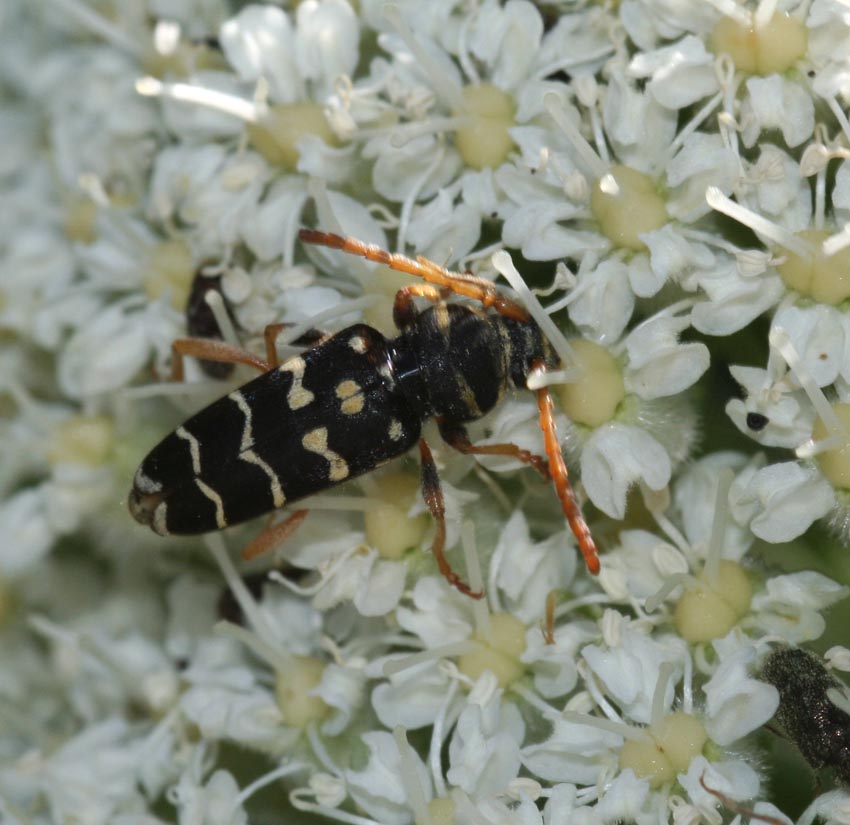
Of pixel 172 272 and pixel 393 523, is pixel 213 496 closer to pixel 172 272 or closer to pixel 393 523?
pixel 393 523

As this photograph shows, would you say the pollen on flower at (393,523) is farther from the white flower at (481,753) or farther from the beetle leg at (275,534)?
the white flower at (481,753)

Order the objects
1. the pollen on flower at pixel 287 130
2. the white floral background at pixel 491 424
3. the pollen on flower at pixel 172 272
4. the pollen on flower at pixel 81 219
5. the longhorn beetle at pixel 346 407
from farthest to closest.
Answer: the pollen on flower at pixel 81 219 < the pollen on flower at pixel 172 272 < the pollen on flower at pixel 287 130 < the longhorn beetle at pixel 346 407 < the white floral background at pixel 491 424

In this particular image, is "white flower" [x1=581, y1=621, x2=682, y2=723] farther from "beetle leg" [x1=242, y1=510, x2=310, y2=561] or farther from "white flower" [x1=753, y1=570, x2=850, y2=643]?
"beetle leg" [x1=242, y1=510, x2=310, y2=561]

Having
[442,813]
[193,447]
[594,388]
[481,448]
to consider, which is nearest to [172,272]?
[193,447]

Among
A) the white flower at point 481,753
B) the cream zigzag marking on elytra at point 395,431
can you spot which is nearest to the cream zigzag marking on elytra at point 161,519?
the cream zigzag marking on elytra at point 395,431

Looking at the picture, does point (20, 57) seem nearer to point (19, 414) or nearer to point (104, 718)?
point (19, 414)

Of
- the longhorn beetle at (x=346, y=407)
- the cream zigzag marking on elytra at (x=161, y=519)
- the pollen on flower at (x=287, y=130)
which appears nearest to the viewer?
the longhorn beetle at (x=346, y=407)

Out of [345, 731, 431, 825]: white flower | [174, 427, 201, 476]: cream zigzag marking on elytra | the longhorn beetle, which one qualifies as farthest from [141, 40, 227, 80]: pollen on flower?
[345, 731, 431, 825]: white flower
